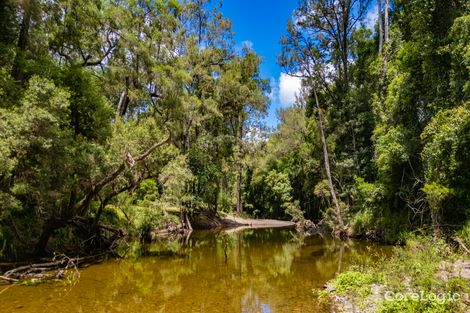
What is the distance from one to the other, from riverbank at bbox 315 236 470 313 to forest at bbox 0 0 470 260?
14.6ft

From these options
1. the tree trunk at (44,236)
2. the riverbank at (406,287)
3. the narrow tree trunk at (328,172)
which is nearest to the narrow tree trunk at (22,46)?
the tree trunk at (44,236)

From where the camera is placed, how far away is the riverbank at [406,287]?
5.81 m

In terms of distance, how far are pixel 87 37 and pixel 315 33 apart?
63.1 feet

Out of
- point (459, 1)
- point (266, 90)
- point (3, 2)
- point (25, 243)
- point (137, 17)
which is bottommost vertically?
point (25, 243)

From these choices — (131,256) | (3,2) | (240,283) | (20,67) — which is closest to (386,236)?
(240,283)

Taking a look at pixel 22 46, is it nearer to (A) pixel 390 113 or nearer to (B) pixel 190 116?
(B) pixel 190 116

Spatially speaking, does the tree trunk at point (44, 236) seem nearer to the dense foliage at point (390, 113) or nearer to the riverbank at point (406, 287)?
the riverbank at point (406, 287)

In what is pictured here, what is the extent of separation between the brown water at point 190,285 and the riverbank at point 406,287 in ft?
2.61

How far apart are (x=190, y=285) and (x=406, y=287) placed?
6149 millimetres

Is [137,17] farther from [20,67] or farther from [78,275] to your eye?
[78,275]

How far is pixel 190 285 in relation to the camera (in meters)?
10.3

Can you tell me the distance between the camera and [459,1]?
15.4 m

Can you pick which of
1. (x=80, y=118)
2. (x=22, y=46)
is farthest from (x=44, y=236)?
(x=22, y=46)

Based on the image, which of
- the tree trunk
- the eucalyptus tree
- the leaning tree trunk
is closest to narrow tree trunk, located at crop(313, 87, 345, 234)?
the eucalyptus tree
